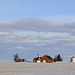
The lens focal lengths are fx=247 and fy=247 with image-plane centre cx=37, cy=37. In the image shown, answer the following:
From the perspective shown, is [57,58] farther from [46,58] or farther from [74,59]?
[74,59]

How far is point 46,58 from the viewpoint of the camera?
125688mm

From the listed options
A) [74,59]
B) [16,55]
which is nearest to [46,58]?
[16,55]

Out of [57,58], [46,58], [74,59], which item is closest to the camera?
[74,59]

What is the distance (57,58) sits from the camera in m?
148

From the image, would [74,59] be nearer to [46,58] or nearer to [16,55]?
[46,58]

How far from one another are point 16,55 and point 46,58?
1940 cm

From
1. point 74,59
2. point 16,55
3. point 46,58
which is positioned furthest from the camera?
point 16,55

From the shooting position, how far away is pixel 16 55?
447 ft

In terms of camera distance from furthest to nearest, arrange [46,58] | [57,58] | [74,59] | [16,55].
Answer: [57,58]
[16,55]
[46,58]
[74,59]

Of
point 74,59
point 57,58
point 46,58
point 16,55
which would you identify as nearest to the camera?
point 74,59

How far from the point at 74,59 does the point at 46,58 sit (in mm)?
28870

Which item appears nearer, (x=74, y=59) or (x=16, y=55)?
(x=74, y=59)

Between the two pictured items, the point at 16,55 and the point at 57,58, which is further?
the point at 57,58

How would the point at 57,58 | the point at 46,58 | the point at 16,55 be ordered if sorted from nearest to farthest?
the point at 46,58 → the point at 16,55 → the point at 57,58
